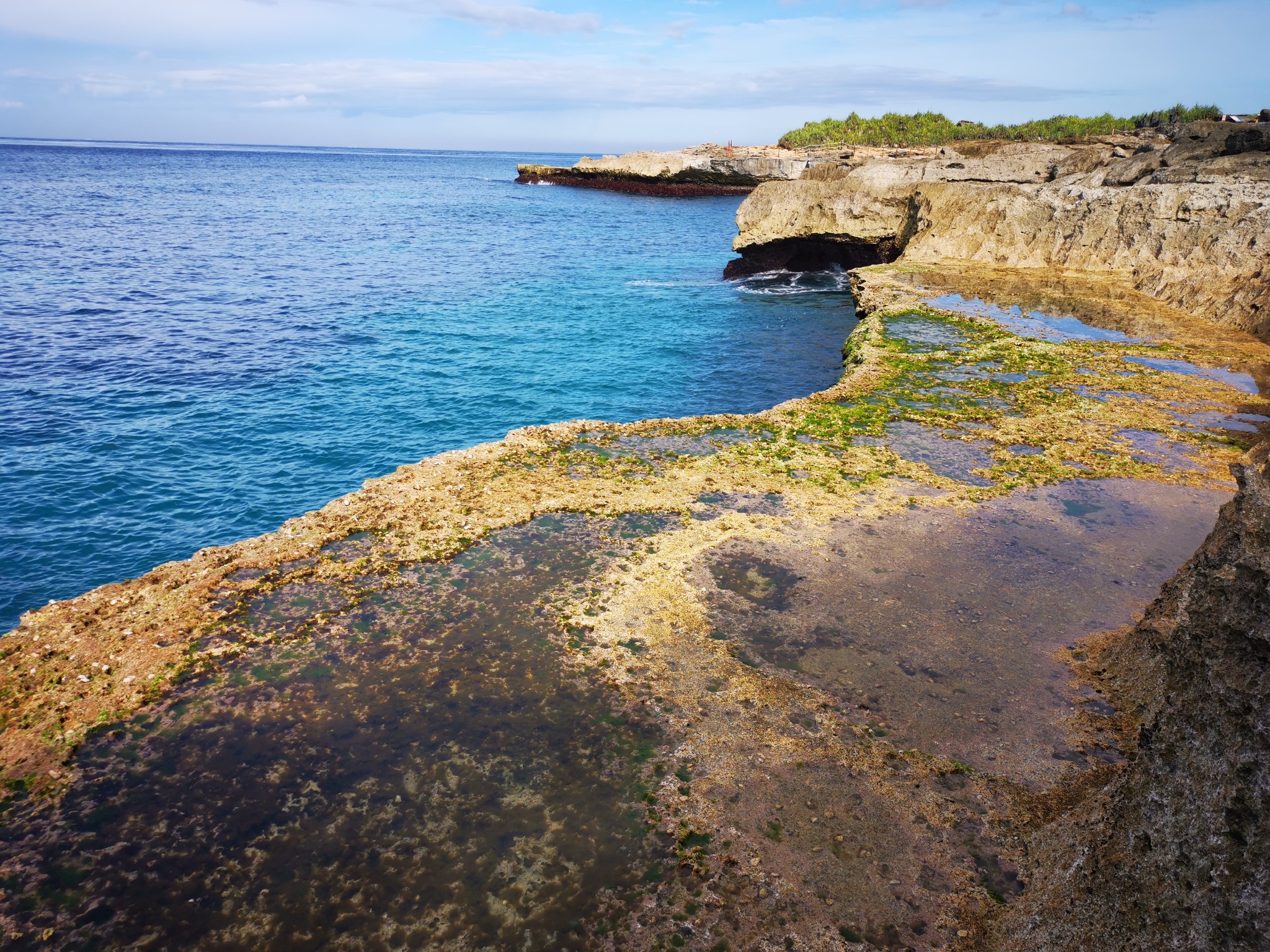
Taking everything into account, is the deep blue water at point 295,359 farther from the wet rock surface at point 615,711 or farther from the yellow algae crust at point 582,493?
the wet rock surface at point 615,711

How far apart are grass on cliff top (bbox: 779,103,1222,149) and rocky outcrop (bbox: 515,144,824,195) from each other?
17.9 m

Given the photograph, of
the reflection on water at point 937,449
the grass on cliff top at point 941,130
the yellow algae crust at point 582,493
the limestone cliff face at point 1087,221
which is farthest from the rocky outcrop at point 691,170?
the reflection on water at point 937,449

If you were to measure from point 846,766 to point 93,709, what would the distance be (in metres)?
10.5

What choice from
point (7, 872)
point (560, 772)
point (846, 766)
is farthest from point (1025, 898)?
point (7, 872)

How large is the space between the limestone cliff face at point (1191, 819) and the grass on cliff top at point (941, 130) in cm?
12166

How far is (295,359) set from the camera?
3266cm

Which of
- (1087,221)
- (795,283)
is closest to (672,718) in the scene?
(1087,221)

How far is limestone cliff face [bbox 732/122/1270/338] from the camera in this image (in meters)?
33.8

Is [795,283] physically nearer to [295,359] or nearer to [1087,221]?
[1087,221]

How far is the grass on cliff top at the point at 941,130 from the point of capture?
110 m

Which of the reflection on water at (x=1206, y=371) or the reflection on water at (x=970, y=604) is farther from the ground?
the reflection on water at (x=1206, y=371)

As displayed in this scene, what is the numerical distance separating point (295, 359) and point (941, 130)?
157417 millimetres

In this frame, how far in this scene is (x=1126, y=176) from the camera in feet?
164

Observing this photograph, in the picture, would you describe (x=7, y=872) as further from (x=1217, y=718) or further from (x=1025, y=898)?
(x=1217, y=718)
